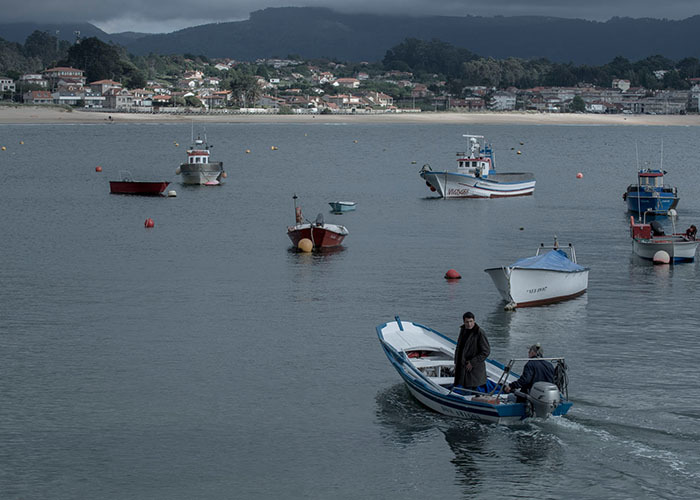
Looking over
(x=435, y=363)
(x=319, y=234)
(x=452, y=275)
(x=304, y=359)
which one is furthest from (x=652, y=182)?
(x=435, y=363)

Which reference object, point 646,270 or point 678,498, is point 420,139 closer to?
point 646,270

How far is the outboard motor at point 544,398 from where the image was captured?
20.3 m

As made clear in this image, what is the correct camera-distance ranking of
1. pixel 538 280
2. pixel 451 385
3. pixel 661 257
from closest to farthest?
pixel 451 385 → pixel 538 280 → pixel 661 257

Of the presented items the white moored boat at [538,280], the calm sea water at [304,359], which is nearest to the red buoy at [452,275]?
the calm sea water at [304,359]

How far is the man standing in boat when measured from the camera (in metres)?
21.2

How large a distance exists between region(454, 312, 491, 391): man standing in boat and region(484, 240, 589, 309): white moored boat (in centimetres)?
1133

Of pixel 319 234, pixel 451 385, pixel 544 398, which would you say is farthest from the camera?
pixel 319 234

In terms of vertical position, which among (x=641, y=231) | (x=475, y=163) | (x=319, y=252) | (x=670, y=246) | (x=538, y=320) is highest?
(x=475, y=163)

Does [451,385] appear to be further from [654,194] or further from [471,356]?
[654,194]

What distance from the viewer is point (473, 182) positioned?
6931cm

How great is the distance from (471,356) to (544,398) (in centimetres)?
189

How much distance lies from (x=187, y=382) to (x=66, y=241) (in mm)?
25820

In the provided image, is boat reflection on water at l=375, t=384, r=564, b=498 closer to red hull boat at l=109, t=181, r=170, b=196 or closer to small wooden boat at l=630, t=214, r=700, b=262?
small wooden boat at l=630, t=214, r=700, b=262

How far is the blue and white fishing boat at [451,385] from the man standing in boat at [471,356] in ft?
0.84
